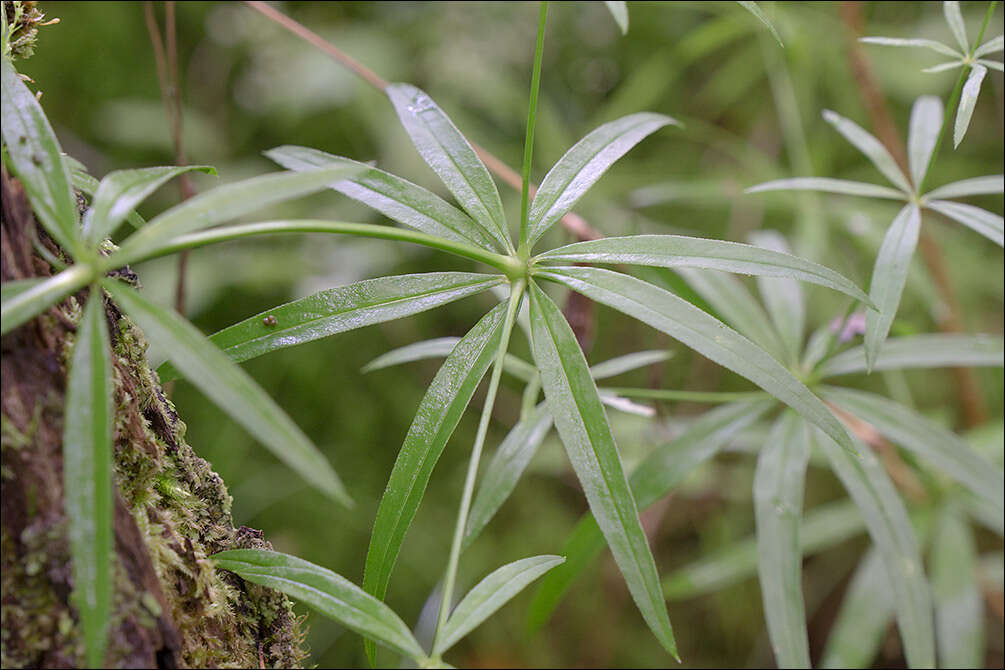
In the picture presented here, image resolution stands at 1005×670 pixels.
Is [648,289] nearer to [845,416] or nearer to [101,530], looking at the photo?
[101,530]

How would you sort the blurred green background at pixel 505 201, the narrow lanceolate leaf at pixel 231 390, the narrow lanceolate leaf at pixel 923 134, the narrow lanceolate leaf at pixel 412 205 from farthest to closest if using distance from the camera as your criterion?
1. the blurred green background at pixel 505 201
2. the narrow lanceolate leaf at pixel 923 134
3. the narrow lanceolate leaf at pixel 412 205
4. the narrow lanceolate leaf at pixel 231 390

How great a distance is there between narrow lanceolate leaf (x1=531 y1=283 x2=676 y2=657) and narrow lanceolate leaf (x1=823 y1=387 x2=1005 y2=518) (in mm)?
475

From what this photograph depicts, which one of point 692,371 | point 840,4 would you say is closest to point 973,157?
point 840,4

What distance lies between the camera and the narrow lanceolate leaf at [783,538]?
2.59 feet

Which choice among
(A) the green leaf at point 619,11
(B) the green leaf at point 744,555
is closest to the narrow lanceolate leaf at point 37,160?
(A) the green leaf at point 619,11

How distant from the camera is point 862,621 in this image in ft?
3.74

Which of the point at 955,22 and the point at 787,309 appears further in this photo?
the point at 787,309

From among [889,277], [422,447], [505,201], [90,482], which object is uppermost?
[505,201]

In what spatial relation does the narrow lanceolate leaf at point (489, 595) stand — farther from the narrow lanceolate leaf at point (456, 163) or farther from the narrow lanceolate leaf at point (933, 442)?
the narrow lanceolate leaf at point (933, 442)

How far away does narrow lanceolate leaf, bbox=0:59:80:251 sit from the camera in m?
0.42

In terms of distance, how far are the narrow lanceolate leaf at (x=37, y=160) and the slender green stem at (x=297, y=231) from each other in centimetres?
4

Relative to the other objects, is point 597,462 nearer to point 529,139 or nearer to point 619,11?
point 529,139

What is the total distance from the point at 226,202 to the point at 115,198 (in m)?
0.08

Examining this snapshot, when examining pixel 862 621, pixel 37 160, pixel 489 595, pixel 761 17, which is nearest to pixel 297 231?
pixel 37 160
